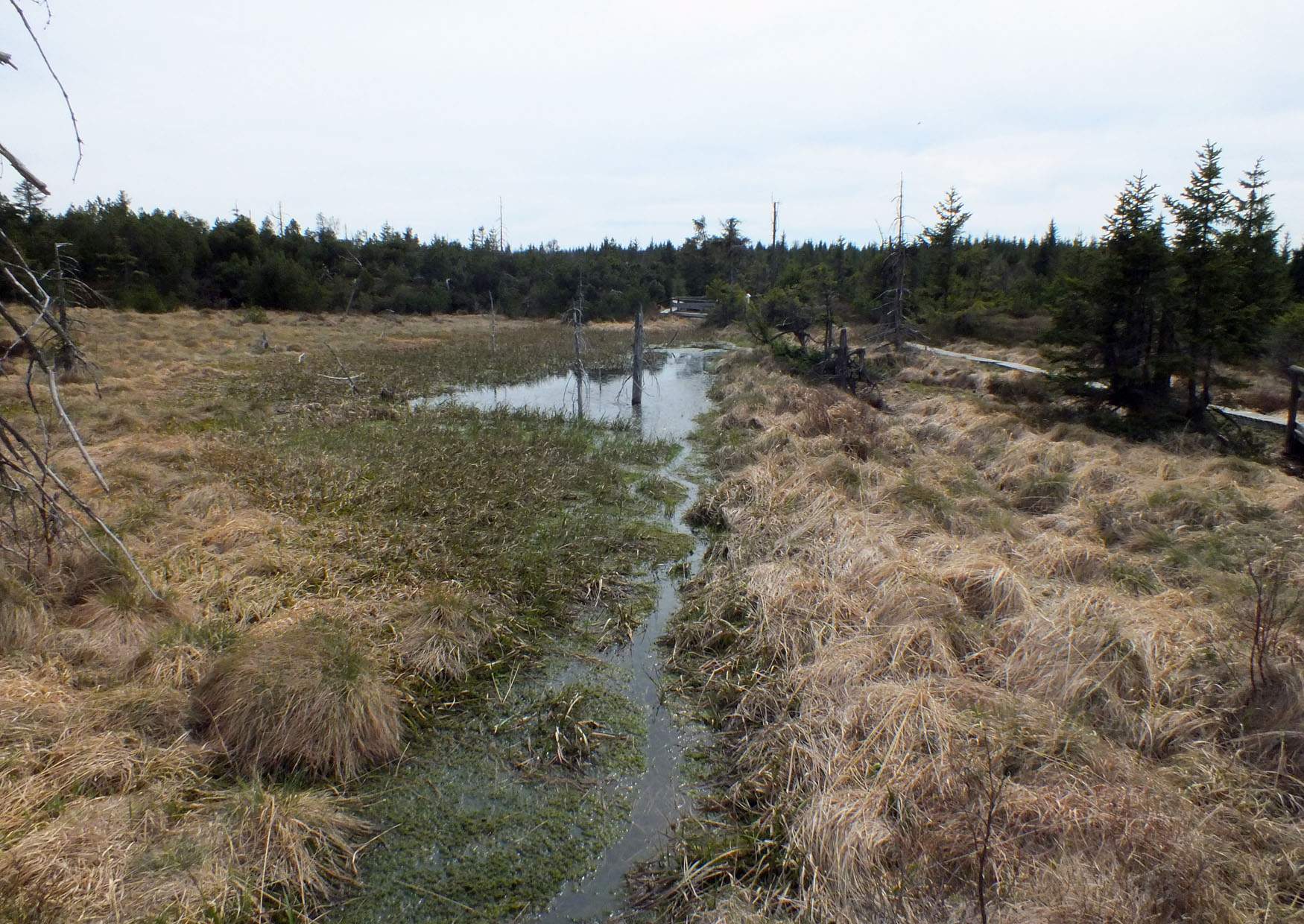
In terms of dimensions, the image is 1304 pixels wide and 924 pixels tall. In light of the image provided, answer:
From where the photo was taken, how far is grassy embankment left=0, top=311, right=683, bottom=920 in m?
3.18

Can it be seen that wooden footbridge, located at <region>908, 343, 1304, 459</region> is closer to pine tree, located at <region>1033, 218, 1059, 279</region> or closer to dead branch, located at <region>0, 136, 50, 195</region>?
dead branch, located at <region>0, 136, 50, 195</region>

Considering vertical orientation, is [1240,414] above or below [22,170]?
below

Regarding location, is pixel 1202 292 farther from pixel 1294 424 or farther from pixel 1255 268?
pixel 1255 268

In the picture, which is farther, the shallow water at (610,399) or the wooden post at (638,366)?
the wooden post at (638,366)

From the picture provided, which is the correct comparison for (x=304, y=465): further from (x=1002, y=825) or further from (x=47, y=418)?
(x=1002, y=825)

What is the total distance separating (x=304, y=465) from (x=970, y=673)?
742 cm

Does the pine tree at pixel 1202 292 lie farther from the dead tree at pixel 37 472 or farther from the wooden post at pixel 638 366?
the dead tree at pixel 37 472

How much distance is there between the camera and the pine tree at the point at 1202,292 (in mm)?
11500

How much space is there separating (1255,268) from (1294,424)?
9559mm

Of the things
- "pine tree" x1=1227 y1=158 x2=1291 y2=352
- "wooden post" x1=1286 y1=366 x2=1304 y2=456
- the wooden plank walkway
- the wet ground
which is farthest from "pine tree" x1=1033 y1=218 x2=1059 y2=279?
the wet ground

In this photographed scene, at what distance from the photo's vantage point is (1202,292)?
464 inches

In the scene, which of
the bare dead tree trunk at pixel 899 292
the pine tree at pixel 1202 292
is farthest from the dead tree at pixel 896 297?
the pine tree at pixel 1202 292

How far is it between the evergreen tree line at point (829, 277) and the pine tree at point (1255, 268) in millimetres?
61

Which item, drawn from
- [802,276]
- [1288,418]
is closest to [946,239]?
[802,276]
